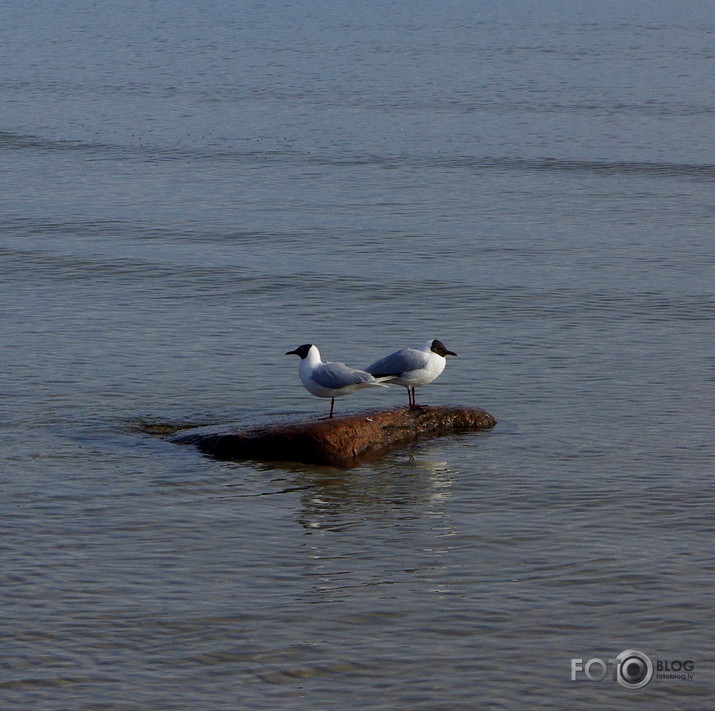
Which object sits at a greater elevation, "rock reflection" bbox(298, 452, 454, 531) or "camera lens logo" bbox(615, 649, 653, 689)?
"rock reflection" bbox(298, 452, 454, 531)

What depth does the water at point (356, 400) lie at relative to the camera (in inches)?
339

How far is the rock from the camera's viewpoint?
12.3 m

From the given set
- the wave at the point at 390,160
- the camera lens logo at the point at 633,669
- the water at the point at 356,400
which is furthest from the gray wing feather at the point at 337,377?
the wave at the point at 390,160

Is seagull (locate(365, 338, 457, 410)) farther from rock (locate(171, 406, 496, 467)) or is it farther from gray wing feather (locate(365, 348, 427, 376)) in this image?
rock (locate(171, 406, 496, 467))

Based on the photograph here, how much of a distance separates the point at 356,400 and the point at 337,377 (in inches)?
81.1

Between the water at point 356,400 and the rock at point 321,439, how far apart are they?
0.75 feet

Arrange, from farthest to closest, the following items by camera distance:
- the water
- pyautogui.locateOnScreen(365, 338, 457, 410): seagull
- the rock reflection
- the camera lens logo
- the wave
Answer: the wave, pyautogui.locateOnScreen(365, 338, 457, 410): seagull, the rock reflection, the water, the camera lens logo

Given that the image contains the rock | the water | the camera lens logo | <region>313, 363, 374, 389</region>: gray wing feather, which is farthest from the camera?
<region>313, 363, 374, 389</region>: gray wing feather

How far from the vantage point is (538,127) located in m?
38.5

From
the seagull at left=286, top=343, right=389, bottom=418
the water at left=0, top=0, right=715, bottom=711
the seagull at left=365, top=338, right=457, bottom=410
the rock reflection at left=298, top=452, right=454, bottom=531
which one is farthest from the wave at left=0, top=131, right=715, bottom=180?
the rock reflection at left=298, top=452, right=454, bottom=531

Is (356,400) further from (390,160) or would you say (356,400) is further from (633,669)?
(390,160)

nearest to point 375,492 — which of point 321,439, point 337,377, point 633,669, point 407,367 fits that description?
point 321,439

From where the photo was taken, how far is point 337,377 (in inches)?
503

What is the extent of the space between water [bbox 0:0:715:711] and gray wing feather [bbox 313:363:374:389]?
816 millimetres
